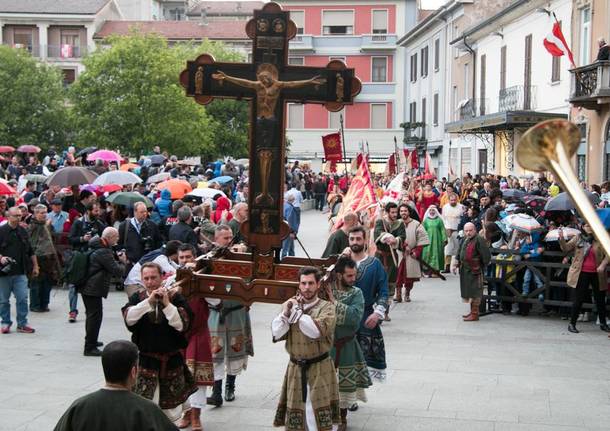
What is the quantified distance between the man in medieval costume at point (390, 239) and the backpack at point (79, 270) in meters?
3.89

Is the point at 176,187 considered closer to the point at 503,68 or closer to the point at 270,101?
the point at 270,101

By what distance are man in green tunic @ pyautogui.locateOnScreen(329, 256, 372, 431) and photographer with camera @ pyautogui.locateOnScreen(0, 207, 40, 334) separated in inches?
→ 235

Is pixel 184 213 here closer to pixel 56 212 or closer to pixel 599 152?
pixel 56 212

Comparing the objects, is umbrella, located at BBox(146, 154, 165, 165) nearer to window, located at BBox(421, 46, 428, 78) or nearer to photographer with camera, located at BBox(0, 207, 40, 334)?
photographer with camera, located at BBox(0, 207, 40, 334)

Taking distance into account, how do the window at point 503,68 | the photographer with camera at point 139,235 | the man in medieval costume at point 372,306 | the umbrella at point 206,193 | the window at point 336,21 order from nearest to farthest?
the man in medieval costume at point 372,306 < the photographer with camera at point 139,235 < the umbrella at point 206,193 < the window at point 503,68 < the window at point 336,21

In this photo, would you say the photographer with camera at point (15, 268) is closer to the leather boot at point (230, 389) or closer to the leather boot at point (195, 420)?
the leather boot at point (230, 389)

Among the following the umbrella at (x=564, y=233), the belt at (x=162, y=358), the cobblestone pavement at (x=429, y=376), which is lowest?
the cobblestone pavement at (x=429, y=376)

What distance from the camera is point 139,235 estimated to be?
13.9 metres

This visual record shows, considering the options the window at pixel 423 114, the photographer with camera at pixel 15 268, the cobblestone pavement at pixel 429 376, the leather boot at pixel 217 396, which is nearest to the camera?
the cobblestone pavement at pixel 429 376

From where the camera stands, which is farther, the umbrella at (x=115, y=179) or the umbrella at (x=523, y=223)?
the umbrella at (x=115, y=179)

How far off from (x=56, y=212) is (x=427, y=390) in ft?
29.4

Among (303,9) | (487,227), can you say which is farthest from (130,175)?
(303,9)

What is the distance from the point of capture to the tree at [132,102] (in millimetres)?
43781

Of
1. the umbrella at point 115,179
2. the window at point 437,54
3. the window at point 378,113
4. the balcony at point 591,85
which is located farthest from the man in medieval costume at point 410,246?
the window at point 378,113
